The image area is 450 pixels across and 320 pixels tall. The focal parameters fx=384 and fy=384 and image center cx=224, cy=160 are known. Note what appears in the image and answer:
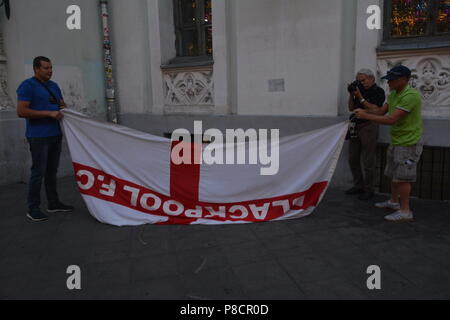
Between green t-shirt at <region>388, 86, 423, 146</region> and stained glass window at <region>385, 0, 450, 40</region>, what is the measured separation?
1737mm

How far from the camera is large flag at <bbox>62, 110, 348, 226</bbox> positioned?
480 centimetres

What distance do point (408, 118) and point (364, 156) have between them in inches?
52.2

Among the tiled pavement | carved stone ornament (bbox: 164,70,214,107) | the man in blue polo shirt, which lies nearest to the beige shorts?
the tiled pavement

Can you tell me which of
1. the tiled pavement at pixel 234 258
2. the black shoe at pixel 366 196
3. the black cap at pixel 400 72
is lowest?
the tiled pavement at pixel 234 258

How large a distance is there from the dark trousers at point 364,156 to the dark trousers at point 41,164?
4295 millimetres

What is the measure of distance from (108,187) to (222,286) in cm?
233

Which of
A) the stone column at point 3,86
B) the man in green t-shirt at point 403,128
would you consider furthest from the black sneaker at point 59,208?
the man in green t-shirt at point 403,128

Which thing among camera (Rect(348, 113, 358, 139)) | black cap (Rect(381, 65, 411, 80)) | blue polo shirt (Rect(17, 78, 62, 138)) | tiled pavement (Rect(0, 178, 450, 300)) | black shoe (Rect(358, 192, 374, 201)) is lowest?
tiled pavement (Rect(0, 178, 450, 300))

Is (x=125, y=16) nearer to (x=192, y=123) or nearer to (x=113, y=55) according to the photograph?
(x=113, y=55)

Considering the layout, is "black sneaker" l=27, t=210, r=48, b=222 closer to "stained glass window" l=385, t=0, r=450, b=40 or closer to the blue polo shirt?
the blue polo shirt

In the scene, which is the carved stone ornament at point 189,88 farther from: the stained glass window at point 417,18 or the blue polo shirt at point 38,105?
the stained glass window at point 417,18

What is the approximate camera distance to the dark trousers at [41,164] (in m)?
4.97

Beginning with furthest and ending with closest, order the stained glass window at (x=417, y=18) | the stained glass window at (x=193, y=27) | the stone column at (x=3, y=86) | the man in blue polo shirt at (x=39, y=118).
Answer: the stained glass window at (x=193, y=27)
the stone column at (x=3, y=86)
the stained glass window at (x=417, y=18)
the man in blue polo shirt at (x=39, y=118)
